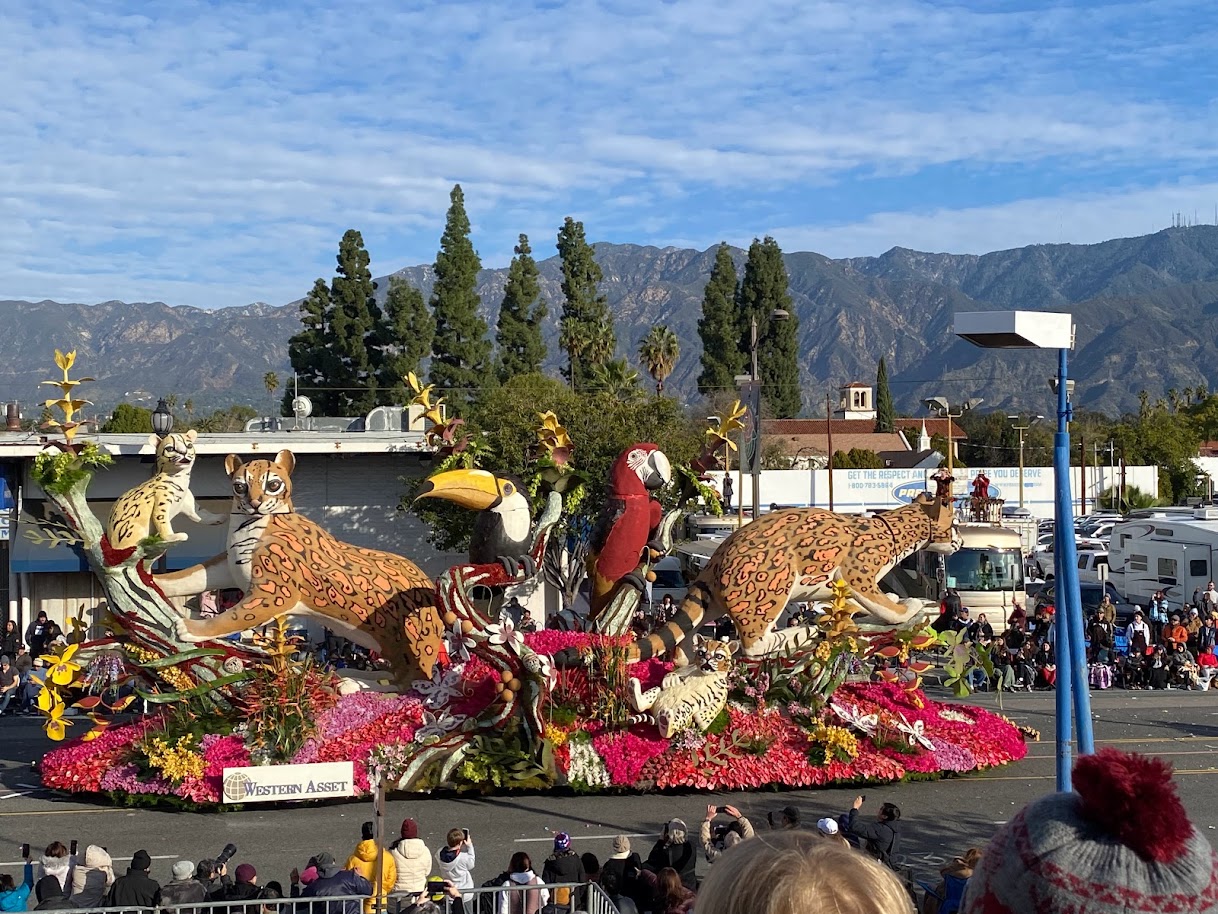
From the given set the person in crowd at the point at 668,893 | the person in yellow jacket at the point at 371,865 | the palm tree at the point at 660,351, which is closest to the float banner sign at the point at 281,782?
the person in yellow jacket at the point at 371,865

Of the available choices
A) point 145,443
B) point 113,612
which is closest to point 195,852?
point 113,612

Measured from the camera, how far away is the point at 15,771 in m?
18.8

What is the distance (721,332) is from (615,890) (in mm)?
63691

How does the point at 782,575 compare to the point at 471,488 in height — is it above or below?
below

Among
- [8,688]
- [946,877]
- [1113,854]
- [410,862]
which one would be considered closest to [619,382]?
[8,688]

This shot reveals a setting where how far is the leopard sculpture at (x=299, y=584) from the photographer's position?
18.0 m

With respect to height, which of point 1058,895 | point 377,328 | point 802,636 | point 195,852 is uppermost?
point 377,328

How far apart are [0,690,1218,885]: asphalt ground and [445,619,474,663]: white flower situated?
187 centimetres

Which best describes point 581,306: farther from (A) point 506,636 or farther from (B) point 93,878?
(B) point 93,878

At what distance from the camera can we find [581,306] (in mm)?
63531

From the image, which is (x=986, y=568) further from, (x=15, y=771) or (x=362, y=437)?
(x=15, y=771)

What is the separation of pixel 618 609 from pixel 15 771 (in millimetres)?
9063

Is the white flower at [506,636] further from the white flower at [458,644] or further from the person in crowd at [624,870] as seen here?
the person in crowd at [624,870]

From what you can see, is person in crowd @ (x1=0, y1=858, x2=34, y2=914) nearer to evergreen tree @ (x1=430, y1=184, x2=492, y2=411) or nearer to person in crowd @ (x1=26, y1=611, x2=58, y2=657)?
person in crowd @ (x1=26, y1=611, x2=58, y2=657)
